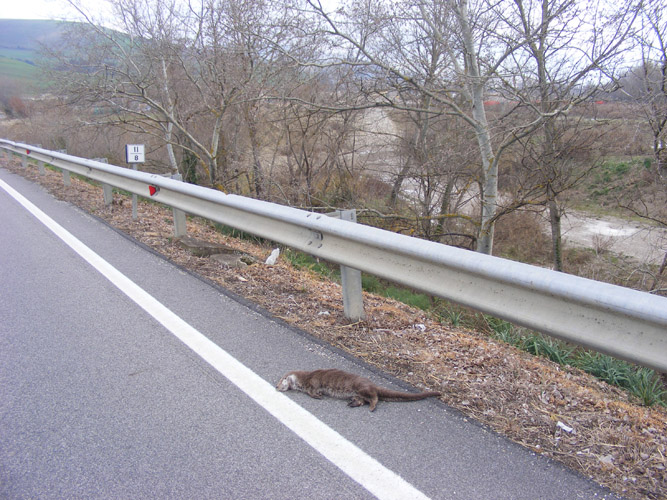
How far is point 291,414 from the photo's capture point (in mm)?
2781

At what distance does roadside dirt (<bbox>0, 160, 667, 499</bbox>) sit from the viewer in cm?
241

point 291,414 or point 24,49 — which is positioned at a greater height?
point 24,49

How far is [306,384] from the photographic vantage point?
3.01 metres

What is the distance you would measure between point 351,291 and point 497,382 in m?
1.33

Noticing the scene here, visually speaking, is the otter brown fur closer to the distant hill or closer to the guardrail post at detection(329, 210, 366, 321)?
the guardrail post at detection(329, 210, 366, 321)

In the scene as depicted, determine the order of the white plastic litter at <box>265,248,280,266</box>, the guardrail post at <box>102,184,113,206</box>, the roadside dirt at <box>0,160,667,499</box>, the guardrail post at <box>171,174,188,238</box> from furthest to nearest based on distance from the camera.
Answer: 1. the guardrail post at <box>102,184,113,206</box>
2. the guardrail post at <box>171,174,188,238</box>
3. the white plastic litter at <box>265,248,280,266</box>
4. the roadside dirt at <box>0,160,667,499</box>

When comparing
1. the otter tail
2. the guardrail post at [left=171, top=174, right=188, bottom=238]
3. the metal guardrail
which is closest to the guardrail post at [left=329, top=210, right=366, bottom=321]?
the metal guardrail

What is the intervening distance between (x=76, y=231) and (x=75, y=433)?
5237 millimetres

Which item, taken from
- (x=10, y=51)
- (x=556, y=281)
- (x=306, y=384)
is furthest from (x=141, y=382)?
(x=10, y=51)

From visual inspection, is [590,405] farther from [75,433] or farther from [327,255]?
[75,433]

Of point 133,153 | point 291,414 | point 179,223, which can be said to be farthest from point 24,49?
point 291,414

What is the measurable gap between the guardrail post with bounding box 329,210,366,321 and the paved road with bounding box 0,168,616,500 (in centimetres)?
45

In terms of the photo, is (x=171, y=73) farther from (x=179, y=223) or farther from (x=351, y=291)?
(x=351, y=291)

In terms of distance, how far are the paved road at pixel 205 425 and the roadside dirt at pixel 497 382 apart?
0.48ft
